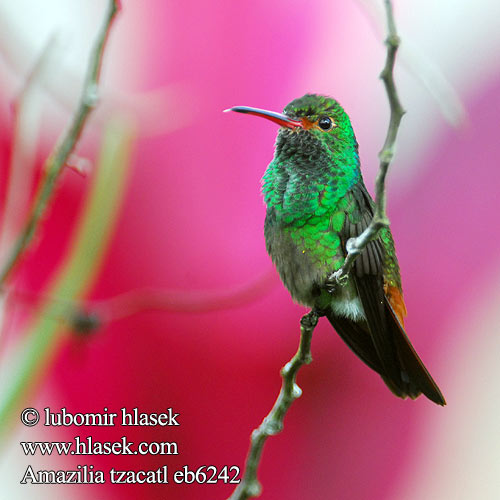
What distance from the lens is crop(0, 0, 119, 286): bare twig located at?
315 millimetres

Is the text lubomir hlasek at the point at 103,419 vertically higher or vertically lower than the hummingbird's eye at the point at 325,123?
lower

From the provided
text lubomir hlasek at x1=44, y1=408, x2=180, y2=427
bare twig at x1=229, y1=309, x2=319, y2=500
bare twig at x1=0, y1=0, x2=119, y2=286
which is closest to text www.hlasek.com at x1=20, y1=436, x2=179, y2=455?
text lubomir hlasek at x1=44, y1=408, x2=180, y2=427

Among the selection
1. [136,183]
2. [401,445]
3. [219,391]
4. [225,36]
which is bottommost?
[401,445]

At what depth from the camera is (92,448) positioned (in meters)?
0.57

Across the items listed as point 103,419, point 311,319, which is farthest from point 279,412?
point 103,419

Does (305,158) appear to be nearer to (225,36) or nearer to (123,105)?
(123,105)

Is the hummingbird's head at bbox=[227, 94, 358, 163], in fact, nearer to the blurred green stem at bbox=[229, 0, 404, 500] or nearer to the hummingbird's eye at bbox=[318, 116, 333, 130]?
the hummingbird's eye at bbox=[318, 116, 333, 130]

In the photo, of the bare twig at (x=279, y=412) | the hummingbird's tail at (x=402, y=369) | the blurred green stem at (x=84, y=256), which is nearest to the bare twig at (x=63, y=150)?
the blurred green stem at (x=84, y=256)

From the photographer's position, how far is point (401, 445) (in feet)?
3.40

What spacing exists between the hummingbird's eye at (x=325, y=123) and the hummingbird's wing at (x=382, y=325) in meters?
0.05

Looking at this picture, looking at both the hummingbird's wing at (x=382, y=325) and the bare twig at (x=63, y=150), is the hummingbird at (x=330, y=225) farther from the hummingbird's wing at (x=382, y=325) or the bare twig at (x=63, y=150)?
the bare twig at (x=63, y=150)

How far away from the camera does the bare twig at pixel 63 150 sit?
0.31m

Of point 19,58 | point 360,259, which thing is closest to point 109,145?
point 19,58

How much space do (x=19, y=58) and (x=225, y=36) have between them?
0.66m
